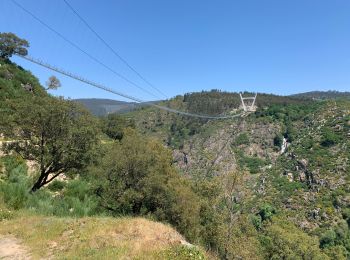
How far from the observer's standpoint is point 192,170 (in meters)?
122

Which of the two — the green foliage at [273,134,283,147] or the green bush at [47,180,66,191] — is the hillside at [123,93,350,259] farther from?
the green bush at [47,180,66,191]

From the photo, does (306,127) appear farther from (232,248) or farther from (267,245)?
(232,248)

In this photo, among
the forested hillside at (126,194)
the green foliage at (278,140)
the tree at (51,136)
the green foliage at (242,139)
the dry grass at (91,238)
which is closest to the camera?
the dry grass at (91,238)

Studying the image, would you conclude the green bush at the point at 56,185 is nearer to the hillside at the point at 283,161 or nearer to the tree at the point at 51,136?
the tree at the point at 51,136

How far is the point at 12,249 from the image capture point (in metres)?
10.5

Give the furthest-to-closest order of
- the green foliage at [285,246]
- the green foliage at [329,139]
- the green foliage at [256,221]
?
the green foliage at [329,139]
the green foliage at [256,221]
the green foliage at [285,246]

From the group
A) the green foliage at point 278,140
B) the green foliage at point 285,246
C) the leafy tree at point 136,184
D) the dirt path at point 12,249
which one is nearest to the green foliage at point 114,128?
the green foliage at point 285,246

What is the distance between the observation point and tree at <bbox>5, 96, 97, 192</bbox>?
1867cm

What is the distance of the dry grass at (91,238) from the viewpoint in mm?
9570

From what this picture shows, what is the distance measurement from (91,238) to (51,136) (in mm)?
9801

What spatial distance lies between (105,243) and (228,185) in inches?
1062

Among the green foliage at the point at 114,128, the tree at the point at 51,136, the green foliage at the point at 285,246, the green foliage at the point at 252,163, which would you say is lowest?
the green foliage at the point at 285,246

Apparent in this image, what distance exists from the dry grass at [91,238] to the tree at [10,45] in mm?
45385

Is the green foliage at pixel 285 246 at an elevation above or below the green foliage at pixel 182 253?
below
